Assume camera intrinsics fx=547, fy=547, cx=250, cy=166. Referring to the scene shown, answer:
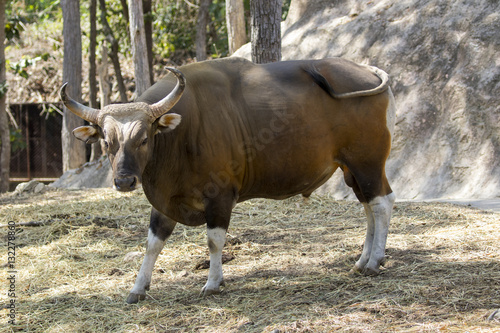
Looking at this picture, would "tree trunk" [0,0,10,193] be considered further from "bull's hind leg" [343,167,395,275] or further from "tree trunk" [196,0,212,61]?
"bull's hind leg" [343,167,395,275]

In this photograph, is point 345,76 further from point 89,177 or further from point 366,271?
point 89,177

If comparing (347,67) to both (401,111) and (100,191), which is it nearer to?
(401,111)

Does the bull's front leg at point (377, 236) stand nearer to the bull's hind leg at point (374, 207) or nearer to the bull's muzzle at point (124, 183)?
the bull's hind leg at point (374, 207)

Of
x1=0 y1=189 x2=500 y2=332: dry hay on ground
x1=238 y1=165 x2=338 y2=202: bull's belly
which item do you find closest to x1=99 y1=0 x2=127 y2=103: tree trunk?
x1=0 y1=189 x2=500 y2=332: dry hay on ground

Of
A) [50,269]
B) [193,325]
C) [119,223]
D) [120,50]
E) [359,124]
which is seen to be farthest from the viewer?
[120,50]

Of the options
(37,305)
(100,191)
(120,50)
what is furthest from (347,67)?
(120,50)

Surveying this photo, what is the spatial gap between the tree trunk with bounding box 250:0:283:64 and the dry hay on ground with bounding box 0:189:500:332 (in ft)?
6.91

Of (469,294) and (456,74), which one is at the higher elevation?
(456,74)

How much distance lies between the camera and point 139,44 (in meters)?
11.2

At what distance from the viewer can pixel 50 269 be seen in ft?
17.3

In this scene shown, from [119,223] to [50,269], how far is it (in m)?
1.85

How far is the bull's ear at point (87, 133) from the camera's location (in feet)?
13.2

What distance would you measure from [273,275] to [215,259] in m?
0.64

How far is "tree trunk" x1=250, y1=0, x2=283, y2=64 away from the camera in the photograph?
23.2ft
